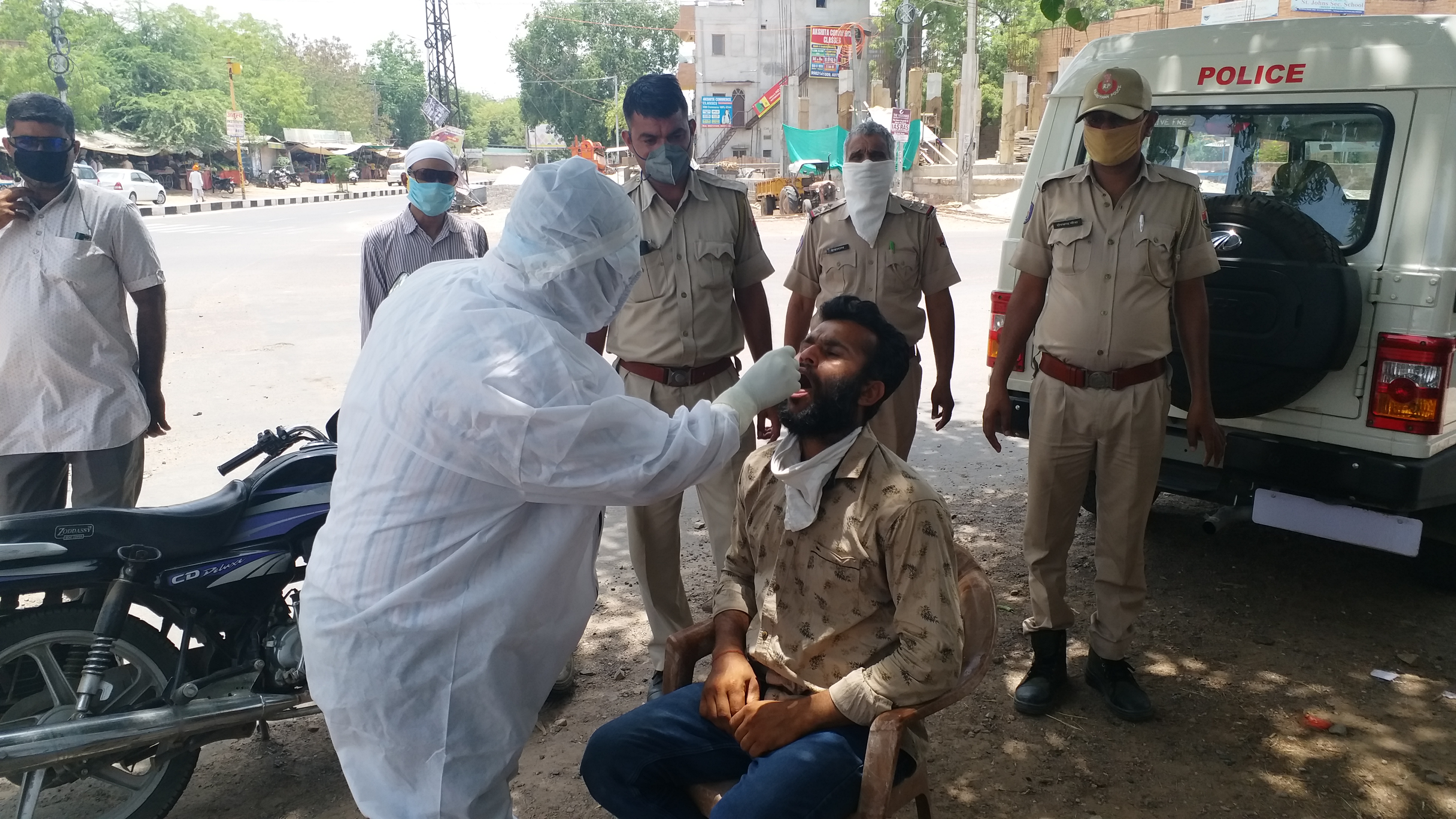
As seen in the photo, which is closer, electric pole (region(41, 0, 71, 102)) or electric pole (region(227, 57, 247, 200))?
electric pole (region(41, 0, 71, 102))

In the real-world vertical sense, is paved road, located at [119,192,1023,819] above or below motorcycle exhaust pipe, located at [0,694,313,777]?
below

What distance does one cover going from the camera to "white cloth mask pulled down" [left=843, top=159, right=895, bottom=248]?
4211 millimetres

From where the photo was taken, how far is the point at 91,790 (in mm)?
3057

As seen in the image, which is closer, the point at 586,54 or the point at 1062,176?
the point at 1062,176

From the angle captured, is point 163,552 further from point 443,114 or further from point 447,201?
point 443,114

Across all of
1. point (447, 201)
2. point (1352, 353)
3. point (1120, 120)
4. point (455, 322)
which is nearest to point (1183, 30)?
point (1120, 120)

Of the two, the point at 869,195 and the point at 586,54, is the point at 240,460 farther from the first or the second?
the point at 586,54

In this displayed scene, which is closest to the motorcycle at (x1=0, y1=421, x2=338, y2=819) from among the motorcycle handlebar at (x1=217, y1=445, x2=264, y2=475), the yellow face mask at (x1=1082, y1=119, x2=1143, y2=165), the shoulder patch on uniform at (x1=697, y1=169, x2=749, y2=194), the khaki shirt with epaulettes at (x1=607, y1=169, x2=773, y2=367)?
the motorcycle handlebar at (x1=217, y1=445, x2=264, y2=475)

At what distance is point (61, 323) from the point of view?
332 centimetres

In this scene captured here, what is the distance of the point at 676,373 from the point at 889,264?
3.71 feet

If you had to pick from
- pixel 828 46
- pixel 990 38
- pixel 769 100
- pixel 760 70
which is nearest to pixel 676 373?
pixel 990 38

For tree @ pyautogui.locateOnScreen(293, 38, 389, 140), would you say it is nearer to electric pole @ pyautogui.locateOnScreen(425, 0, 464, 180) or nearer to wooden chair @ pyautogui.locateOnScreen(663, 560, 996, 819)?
electric pole @ pyautogui.locateOnScreen(425, 0, 464, 180)

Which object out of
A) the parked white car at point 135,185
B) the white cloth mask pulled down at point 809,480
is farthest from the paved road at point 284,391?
the parked white car at point 135,185

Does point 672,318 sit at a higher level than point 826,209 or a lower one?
lower
